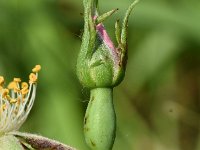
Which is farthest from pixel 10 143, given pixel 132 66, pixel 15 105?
pixel 132 66

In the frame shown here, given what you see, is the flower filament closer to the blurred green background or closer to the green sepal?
the green sepal

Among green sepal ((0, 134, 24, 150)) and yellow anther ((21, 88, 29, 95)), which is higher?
yellow anther ((21, 88, 29, 95))

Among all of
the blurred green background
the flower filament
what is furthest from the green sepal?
the blurred green background

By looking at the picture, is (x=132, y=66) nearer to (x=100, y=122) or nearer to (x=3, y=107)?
(x=3, y=107)

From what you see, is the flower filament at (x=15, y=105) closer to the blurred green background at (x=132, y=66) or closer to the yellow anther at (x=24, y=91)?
the yellow anther at (x=24, y=91)

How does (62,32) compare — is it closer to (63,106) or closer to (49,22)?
(49,22)

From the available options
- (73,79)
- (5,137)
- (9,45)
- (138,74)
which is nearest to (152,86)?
(138,74)
